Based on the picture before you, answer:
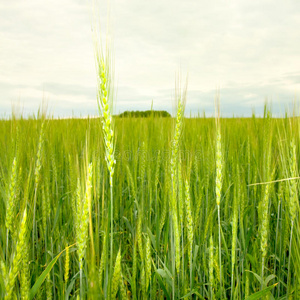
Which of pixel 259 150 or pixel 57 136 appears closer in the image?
pixel 259 150

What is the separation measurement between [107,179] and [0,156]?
903 mm

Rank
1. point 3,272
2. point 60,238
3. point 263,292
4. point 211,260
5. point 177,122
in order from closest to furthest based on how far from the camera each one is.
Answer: point 3,272 < point 263,292 < point 211,260 < point 177,122 < point 60,238

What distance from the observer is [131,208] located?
1684 mm

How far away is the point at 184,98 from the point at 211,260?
2.24 feet

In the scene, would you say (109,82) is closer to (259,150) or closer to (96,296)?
(96,296)

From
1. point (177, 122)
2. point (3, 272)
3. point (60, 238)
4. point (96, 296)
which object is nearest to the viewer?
point (96, 296)

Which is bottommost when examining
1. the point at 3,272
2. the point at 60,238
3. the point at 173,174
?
the point at 60,238

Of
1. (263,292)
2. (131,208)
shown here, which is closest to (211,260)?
(263,292)

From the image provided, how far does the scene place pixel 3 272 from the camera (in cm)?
72

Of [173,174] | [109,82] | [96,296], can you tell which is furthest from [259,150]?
[96,296]

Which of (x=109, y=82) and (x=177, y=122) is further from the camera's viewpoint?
(x=177, y=122)

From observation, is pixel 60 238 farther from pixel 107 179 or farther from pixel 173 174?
pixel 173 174

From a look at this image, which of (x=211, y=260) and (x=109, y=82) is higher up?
(x=109, y=82)

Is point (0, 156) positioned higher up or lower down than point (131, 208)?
higher up
